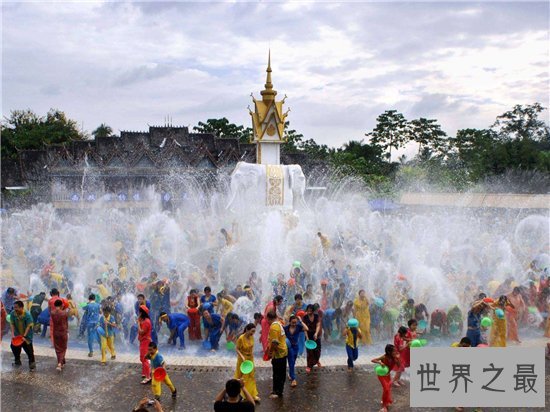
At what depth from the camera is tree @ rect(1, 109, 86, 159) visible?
56031 millimetres

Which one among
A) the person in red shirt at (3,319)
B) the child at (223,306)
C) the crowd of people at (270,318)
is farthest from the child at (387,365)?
the person in red shirt at (3,319)

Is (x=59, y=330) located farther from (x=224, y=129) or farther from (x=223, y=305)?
(x=224, y=129)

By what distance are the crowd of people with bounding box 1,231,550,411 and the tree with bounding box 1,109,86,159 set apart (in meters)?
44.1

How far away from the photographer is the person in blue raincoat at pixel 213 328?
1008 centimetres

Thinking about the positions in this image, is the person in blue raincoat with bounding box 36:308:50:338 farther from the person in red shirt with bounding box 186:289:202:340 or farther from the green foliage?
the green foliage

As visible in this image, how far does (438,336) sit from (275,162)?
1020cm

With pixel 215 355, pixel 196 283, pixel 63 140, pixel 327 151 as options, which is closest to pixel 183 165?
pixel 327 151

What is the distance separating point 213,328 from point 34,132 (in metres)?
54.1

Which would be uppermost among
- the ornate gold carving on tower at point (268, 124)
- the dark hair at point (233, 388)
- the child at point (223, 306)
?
the ornate gold carving on tower at point (268, 124)

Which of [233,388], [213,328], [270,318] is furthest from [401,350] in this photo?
[233,388]

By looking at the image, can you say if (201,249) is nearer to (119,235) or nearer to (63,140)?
(119,235)

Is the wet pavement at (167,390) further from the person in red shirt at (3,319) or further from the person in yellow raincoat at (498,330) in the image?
the person in red shirt at (3,319)

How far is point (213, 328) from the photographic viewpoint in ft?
33.4

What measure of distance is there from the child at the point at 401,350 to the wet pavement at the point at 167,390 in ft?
0.73
